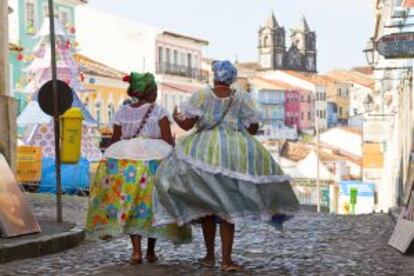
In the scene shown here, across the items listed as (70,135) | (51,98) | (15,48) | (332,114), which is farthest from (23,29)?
(332,114)

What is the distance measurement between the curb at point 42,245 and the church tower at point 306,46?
179307mm

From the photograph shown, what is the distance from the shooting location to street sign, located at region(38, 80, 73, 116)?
34.8 ft

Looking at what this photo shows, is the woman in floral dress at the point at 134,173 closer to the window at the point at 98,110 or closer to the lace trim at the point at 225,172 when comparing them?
the lace trim at the point at 225,172

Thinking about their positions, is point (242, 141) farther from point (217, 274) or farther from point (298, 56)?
point (298, 56)

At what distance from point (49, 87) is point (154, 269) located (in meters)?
3.56

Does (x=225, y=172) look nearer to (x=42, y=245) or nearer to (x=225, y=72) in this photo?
(x=225, y=72)

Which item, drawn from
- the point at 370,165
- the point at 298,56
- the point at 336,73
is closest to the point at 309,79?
the point at 336,73

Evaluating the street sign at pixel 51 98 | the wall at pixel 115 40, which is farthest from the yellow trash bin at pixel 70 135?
the wall at pixel 115 40

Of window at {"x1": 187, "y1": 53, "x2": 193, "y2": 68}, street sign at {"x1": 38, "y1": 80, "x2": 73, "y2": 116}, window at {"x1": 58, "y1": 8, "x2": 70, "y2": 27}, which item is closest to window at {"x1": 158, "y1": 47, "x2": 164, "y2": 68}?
window at {"x1": 187, "y1": 53, "x2": 193, "y2": 68}

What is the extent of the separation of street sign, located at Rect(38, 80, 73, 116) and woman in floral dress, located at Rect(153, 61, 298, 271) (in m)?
3.19

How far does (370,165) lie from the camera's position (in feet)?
149

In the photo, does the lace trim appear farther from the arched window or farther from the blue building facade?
the arched window

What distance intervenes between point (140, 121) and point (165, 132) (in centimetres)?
22

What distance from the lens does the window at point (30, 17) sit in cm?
4912
